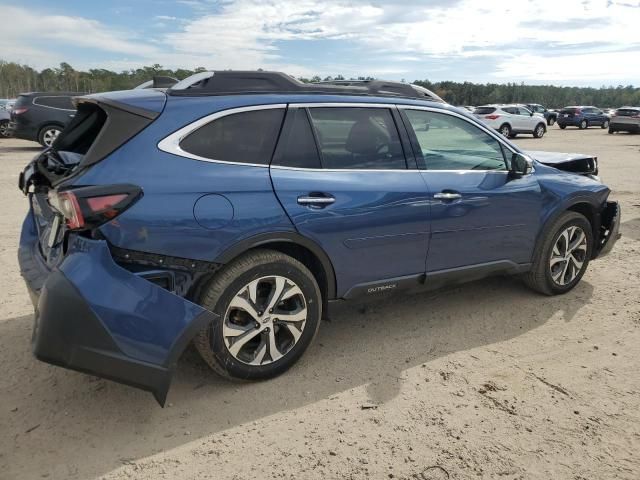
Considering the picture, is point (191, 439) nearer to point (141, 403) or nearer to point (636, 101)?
point (141, 403)

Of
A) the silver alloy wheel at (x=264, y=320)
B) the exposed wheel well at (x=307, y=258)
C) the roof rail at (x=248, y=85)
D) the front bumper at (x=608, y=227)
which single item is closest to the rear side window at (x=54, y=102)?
the roof rail at (x=248, y=85)

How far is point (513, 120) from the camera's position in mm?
26047

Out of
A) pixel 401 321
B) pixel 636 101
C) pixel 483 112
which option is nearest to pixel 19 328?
pixel 401 321

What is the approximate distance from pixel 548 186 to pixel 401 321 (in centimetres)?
166

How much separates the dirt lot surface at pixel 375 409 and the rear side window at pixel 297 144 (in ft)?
4.31

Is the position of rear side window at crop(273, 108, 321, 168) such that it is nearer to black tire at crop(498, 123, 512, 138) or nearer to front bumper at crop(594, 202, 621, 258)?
front bumper at crop(594, 202, 621, 258)

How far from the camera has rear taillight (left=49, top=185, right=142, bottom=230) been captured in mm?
2566

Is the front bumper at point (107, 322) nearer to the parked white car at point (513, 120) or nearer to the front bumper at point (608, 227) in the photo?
the front bumper at point (608, 227)

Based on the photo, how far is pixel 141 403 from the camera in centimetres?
299

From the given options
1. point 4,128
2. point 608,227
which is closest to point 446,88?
point 4,128

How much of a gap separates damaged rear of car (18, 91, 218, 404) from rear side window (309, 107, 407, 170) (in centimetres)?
103

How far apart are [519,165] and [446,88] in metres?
81.6

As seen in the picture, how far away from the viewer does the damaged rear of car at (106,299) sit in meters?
2.50

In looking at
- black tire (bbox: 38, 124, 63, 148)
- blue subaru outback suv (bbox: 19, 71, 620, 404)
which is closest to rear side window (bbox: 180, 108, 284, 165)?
blue subaru outback suv (bbox: 19, 71, 620, 404)
